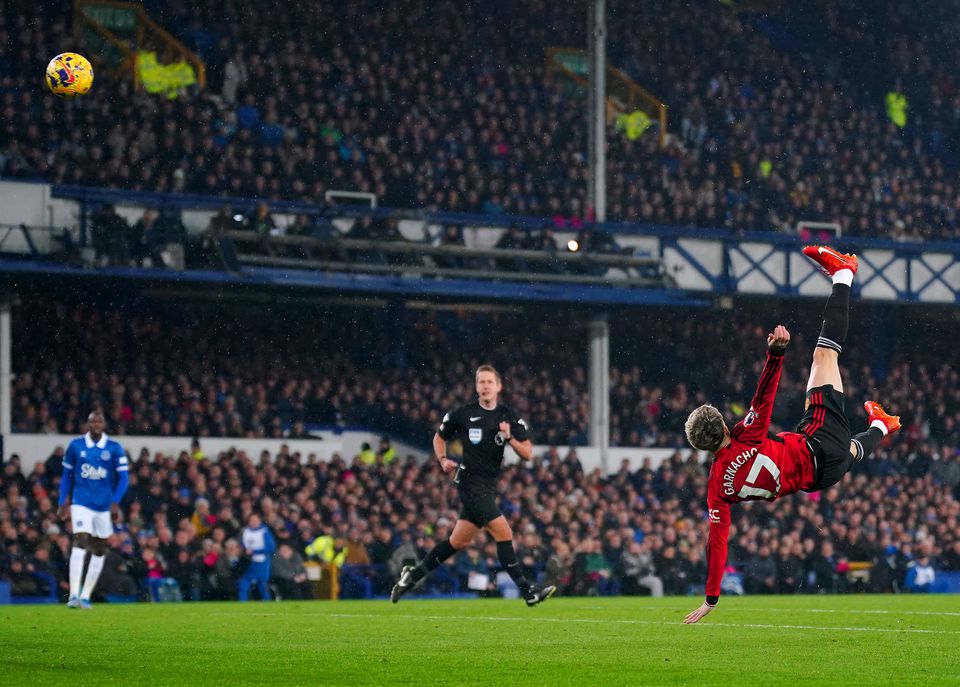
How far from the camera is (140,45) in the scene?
106 feet

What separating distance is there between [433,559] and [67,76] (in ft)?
26.1

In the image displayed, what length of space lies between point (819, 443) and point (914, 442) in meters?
23.9

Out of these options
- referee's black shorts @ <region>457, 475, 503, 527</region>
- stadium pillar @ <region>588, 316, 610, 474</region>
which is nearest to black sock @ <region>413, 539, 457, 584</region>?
referee's black shorts @ <region>457, 475, 503, 527</region>

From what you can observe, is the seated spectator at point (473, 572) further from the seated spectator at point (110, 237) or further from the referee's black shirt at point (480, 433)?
the referee's black shirt at point (480, 433)

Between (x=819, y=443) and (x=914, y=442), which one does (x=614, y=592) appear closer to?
(x=914, y=442)

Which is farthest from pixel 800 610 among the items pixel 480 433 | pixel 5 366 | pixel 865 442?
pixel 5 366

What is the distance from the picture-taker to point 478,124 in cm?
3291

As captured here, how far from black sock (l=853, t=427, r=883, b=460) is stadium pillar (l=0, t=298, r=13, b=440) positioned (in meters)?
18.4

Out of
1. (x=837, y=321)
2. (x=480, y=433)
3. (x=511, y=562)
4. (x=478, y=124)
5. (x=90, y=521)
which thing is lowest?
(x=511, y=562)

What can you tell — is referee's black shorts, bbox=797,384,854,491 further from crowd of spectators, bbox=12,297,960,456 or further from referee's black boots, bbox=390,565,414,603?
crowd of spectators, bbox=12,297,960,456

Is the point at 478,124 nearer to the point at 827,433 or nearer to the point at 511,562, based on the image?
the point at 511,562

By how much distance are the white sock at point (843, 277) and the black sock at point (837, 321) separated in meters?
0.04

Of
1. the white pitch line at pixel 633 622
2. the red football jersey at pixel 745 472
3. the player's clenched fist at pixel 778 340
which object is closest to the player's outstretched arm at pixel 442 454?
the white pitch line at pixel 633 622

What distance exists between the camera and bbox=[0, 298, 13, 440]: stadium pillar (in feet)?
87.0
